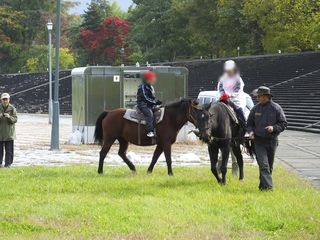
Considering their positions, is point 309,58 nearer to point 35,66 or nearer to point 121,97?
point 121,97

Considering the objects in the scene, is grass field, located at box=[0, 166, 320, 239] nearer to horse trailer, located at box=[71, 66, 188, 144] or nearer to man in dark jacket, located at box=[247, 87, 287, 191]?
man in dark jacket, located at box=[247, 87, 287, 191]

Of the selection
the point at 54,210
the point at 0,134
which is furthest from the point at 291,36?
the point at 54,210

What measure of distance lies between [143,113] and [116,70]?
1088 centimetres

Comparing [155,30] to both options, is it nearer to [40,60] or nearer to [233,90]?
[40,60]

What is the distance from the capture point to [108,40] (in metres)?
86.1

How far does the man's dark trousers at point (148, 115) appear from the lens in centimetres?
1427

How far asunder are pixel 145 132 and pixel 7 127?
392 centimetres

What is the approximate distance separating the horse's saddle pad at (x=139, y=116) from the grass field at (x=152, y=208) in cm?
120

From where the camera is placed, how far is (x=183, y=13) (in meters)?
69.0

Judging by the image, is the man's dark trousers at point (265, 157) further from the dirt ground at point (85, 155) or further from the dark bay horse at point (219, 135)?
the dirt ground at point (85, 155)

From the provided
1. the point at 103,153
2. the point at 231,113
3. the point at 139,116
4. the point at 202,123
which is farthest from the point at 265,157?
the point at 103,153

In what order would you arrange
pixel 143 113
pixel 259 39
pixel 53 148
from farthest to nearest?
1. pixel 259 39
2. pixel 53 148
3. pixel 143 113

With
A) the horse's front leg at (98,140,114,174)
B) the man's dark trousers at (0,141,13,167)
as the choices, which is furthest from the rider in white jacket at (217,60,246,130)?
the man's dark trousers at (0,141,13,167)

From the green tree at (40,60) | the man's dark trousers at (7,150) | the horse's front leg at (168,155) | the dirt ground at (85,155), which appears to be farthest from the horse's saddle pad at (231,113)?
the green tree at (40,60)
